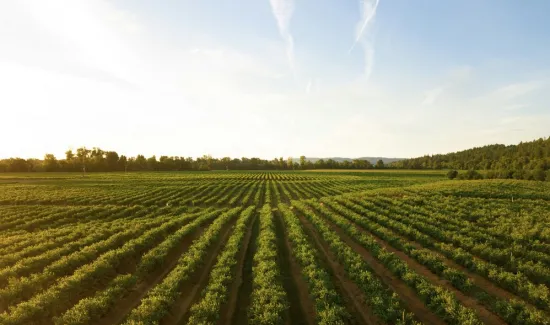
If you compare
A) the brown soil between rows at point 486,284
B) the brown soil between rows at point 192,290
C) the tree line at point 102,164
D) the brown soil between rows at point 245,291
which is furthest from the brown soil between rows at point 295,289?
the tree line at point 102,164

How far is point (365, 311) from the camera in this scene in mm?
12844

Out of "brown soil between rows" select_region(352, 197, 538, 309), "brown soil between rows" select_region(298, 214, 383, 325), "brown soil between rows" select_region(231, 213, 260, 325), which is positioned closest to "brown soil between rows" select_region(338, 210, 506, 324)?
"brown soil between rows" select_region(352, 197, 538, 309)

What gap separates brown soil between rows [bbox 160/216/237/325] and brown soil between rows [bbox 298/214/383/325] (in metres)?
7.40

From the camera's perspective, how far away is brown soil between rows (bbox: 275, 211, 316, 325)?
12.6 metres

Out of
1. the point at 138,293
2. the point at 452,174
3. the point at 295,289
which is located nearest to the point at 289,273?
the point at 295,289

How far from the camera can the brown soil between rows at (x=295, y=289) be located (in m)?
12.6

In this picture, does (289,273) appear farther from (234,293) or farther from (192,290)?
(192,290)

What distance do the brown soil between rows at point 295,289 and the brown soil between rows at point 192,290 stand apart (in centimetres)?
464

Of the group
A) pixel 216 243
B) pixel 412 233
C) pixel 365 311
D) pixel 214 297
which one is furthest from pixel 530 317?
pixel 216 243

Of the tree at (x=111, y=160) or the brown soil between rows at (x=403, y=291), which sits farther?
the tree at (x=111, y=160)

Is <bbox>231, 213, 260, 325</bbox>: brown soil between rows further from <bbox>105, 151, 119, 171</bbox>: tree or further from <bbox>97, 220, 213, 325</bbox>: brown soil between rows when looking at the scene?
<bbox>105, 151, 119, 171</bbox>: tree

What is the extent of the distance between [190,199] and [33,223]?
69.6ft

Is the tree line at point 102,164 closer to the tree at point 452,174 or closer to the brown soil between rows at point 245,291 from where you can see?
the tree at point 452,174

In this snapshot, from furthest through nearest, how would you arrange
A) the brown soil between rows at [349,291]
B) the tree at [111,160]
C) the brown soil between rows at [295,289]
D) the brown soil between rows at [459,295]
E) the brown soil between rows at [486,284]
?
the tree at [111,160] → the brown soil between rows at [486,284] → the brown soil between rows at [295,289] → the brown soil between rows at [349,291] → the brown soil between rows at [459,295]
